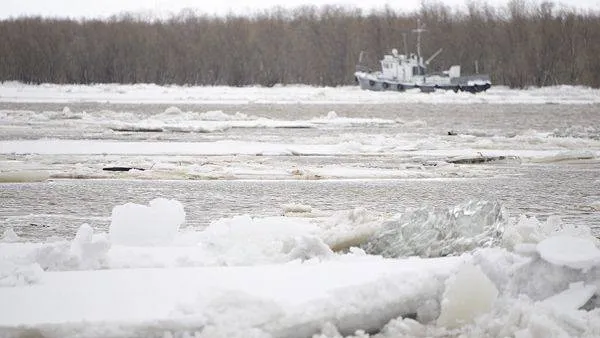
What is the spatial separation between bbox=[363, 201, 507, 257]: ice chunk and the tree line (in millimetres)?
50010

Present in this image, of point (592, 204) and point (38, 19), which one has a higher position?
point (38, 19)

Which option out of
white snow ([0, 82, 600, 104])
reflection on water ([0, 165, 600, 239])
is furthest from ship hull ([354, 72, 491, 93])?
reflection on water ([0, 165, 600, 239])

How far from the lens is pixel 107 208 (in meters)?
8.71

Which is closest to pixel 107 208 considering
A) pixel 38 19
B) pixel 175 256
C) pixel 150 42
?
pixel 175 256

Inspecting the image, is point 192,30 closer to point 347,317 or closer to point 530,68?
point 530,68

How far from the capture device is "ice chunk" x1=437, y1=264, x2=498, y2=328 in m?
4.32

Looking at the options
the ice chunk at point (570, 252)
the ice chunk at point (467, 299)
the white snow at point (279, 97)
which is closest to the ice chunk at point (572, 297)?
the ice chunk at point (570, 252)

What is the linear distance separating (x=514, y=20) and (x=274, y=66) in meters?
16.0

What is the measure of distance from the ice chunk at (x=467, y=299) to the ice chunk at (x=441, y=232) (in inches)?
41.6

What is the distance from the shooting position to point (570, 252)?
4.55m

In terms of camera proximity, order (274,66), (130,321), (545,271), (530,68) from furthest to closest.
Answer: (274,66) → (530,68) → (545,271) → (130,321)

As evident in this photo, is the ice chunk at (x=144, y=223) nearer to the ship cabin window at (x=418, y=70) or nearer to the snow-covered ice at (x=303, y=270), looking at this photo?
the snow-covered ice at (x=303, y=270)

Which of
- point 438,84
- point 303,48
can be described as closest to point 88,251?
point 438,84

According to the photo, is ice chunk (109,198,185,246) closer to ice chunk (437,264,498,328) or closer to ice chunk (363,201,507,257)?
ice chunk (363,201,507,257)
